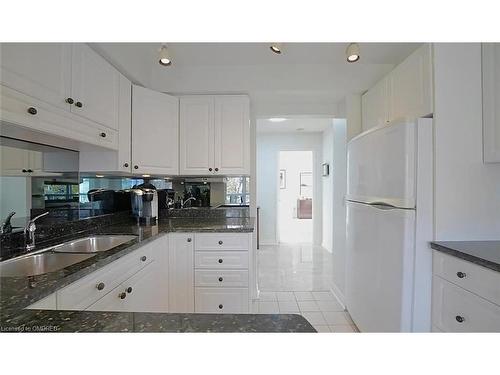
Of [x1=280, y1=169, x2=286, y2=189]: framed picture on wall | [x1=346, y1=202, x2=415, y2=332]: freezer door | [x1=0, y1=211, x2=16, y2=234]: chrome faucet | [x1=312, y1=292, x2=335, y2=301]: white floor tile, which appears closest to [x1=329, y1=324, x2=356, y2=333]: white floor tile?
[x1=346, y1=202, x2=415, y2=332]: freezer door

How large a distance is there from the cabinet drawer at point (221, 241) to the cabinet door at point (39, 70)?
1.26 metres

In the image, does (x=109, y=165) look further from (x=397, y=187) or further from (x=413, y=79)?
(x=413, y=79)

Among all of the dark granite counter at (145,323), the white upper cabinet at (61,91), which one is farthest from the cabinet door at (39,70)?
the dark granite counter at (145,323)

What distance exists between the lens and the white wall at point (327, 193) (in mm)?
4543

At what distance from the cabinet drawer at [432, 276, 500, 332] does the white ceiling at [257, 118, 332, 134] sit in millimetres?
3308

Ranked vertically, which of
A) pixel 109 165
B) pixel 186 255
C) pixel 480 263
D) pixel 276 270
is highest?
pixel 109 165

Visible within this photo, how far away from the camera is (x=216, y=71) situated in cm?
228

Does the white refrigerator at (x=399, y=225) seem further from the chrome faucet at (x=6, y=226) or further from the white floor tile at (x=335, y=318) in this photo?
the chrome faucet at (x=6, y=226)

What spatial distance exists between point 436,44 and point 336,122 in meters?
1.38

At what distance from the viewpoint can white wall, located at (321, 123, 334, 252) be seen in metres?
4.54

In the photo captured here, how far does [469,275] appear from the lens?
47.1 inches

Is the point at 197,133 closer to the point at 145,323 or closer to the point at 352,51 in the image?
the point at 352,51

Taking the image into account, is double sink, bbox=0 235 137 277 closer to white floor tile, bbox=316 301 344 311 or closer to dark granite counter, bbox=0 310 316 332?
dark granite counter, bbox=0 310 316 332

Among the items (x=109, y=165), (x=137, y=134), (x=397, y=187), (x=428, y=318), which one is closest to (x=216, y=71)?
(x=137, y=134)
